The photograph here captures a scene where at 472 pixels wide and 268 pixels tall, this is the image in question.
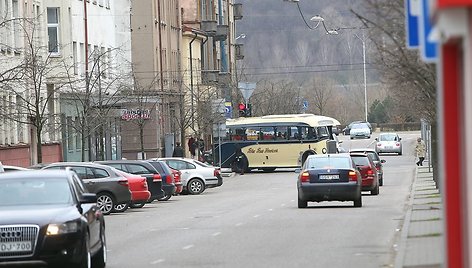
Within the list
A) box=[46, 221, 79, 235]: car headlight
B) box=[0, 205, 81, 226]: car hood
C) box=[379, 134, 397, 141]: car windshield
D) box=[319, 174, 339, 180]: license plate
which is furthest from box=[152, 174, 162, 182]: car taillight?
box=[379, 134, 397, 141]: car windshield

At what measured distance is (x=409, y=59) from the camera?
20250mm

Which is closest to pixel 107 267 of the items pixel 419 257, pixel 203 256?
pixel 203 256

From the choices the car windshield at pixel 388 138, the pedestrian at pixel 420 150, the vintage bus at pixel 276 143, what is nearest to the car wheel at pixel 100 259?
the pedestrian at pixel 420 150

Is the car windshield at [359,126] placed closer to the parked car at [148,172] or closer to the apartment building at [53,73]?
the apartment building at [53,73]

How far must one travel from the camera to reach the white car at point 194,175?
4972cm

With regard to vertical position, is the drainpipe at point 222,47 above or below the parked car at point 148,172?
above

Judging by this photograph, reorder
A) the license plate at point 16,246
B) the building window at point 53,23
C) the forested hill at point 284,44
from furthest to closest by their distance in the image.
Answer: the forested hill at point 284,44 → the building window at point 53,23 → the license plate at point 16,246

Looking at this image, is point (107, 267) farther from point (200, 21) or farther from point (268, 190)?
point (200, 21)

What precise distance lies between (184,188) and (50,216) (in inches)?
1326

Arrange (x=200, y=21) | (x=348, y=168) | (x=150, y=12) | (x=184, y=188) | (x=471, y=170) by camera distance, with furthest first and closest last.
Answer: (x=200, y=21) → (x=150, y=12) → (x=184, y=188) → (x=348, y=168) → (x=471, y=170)

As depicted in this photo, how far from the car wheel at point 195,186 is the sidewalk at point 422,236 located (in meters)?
13.7

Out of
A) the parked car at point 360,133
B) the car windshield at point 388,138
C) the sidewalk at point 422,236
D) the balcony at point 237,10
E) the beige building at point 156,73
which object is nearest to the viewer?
the sidewalk at point 422,236

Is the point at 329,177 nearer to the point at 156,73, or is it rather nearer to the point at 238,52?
the point at 156,73

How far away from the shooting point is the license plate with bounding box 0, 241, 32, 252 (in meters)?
16.4
